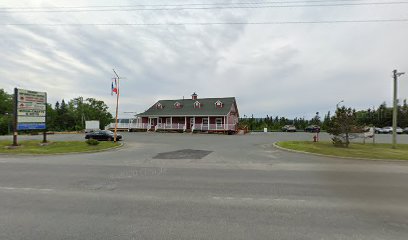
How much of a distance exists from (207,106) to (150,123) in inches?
470

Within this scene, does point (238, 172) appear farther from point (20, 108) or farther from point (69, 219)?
point (20, 108)

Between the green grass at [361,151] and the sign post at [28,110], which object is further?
the sign post at [28,110]

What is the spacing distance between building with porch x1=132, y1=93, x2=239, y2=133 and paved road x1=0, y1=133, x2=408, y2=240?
33.1 meters

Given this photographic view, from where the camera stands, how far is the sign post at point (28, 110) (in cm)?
2002

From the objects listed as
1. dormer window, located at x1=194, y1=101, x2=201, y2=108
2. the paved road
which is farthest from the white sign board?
dormer window, located at x1=194, y1=101, x2=201, y2=108

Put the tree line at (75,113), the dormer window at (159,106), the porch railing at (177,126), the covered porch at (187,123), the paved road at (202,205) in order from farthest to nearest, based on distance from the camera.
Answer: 1. the tree line at (75,113)
2. the dormer window at (159,106)
3. the covered porch at (187,123)
4. the porch railing at (177,126)
5. the paved road at (202,205)

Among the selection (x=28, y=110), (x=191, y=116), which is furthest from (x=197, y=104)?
(x=28, y=110)

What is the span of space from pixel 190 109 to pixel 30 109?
29074 mm

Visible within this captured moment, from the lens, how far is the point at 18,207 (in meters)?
5.57

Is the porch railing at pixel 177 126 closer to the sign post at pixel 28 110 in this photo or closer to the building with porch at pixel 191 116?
the building with porch at pixel 191 116

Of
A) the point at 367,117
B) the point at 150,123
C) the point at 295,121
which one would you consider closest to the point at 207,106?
the point at 150,123

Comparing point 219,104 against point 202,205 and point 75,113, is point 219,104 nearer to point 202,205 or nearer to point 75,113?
point 202,205

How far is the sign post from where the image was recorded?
20.0m

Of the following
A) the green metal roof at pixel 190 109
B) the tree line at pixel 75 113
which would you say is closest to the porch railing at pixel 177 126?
the green metal roof at pixel 190 109
